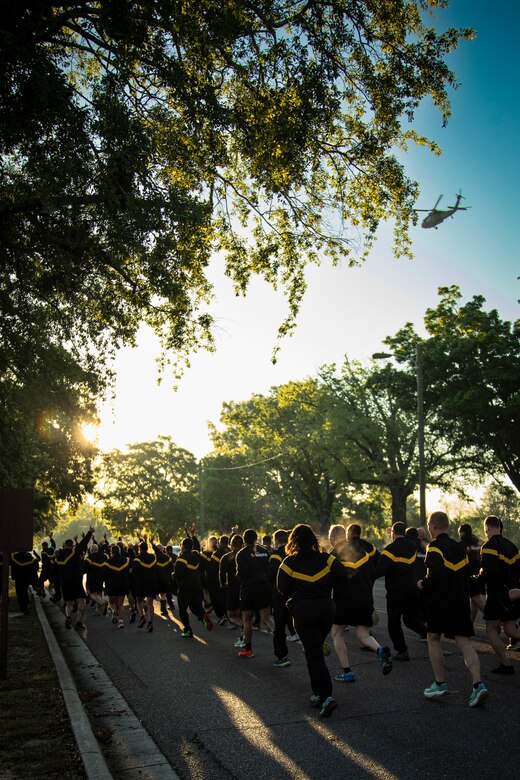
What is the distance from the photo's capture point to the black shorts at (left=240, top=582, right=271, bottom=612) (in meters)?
11.3

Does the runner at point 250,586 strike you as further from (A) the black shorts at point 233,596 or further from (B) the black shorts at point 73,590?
(B) the black shorts at point 73,590

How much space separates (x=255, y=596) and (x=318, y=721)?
4.73m

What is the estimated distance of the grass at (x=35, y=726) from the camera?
520cm

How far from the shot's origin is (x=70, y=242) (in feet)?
37.2

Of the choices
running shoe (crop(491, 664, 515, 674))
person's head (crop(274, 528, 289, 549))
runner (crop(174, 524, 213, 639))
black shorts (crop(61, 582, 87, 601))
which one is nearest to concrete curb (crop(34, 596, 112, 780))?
person's head (crop(274, 528, 289, 549))

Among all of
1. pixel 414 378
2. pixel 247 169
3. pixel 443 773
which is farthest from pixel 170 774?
pixel 414 378

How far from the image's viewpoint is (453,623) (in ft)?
23.2

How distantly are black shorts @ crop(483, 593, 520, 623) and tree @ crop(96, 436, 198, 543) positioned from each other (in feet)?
194

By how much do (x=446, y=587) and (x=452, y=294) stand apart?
31374mm

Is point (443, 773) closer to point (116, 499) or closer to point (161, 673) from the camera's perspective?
point (161, 673)

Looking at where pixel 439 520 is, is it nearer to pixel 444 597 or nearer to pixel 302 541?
pixel 444 597

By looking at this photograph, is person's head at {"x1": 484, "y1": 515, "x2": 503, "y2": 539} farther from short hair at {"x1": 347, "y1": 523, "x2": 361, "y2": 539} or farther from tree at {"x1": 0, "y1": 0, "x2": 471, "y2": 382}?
tree at {"x1": 0, "y1": 0, "x2": 471, "y2": 382}

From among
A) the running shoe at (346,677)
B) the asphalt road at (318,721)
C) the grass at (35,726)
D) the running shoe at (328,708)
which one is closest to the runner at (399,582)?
the asphalt road at (318,721)

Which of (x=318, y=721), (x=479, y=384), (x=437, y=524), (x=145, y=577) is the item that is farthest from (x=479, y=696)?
(x=479, y=384)
